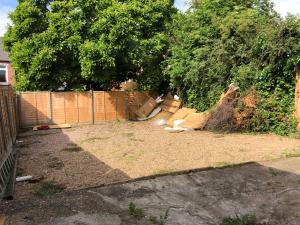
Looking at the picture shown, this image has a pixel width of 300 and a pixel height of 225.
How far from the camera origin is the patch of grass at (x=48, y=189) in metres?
5.51

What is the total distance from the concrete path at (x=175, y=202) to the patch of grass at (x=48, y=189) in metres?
0.33

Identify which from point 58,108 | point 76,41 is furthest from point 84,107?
point 76,41

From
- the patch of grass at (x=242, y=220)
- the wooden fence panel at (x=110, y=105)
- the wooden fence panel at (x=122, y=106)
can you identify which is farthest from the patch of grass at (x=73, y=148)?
the wooden fence panel at (x=122, y=106)

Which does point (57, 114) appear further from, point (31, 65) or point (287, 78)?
point (287, 78)

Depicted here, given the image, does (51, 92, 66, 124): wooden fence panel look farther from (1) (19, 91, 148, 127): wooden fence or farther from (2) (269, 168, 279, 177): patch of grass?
(2) (269, 168, 279, 177): patch of grass

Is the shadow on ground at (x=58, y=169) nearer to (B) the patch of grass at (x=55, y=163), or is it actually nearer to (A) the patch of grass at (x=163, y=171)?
(B) the patch of grass at (x=55, y=163)

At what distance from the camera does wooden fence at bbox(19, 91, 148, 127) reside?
1408cm

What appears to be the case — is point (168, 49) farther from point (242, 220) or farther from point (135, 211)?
point (242, 220)

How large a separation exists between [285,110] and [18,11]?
39.9ft

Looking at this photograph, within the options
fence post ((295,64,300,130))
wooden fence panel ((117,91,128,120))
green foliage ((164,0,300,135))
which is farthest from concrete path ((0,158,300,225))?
wooden fence panel ((117,91,128,120))

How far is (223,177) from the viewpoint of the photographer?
20.5 feet

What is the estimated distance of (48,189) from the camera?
226 inches

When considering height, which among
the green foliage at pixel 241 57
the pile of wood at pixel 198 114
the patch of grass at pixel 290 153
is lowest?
the patch of grass at pixel 290 153

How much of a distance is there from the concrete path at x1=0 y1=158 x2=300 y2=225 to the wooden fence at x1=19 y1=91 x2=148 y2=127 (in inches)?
374
